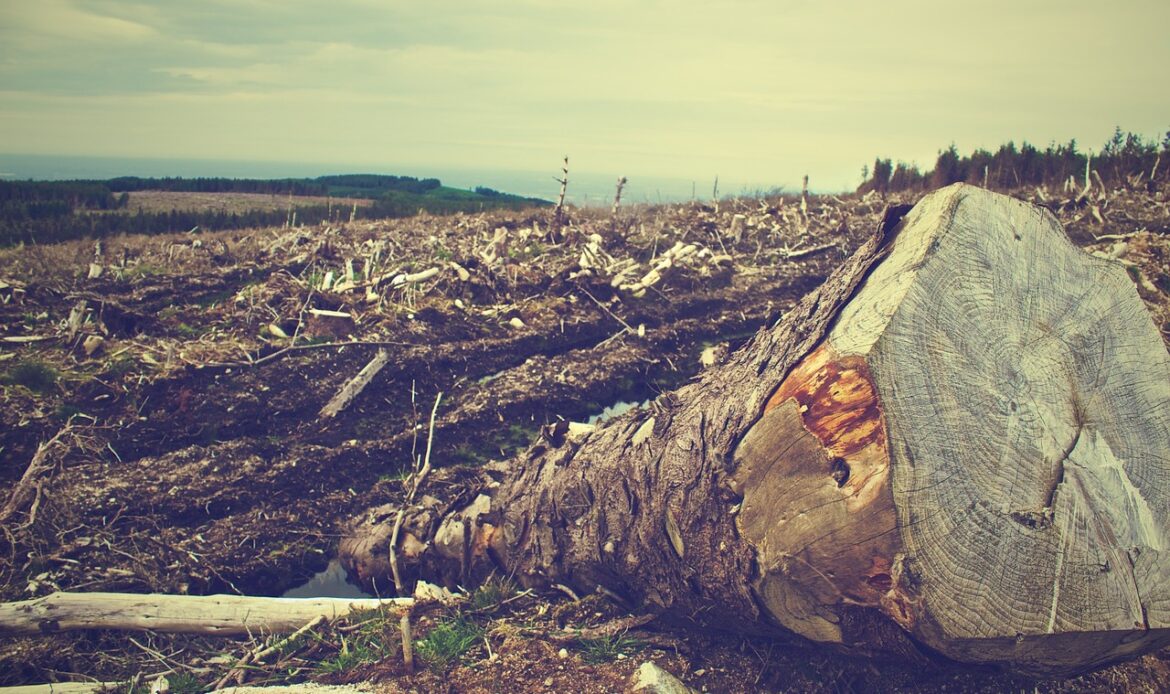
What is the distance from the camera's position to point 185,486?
550cm

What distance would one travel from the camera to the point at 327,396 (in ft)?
22.1

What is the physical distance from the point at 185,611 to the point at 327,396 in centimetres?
274

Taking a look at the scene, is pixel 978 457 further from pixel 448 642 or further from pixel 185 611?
pixel 185 611

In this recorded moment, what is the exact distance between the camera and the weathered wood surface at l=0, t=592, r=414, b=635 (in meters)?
4.12

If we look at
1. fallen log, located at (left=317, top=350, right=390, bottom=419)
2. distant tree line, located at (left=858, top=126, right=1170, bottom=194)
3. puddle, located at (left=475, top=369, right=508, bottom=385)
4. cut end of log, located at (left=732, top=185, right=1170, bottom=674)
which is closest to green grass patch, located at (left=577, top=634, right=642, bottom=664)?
cut end of log, located at (left=732, top=185, right=1170, bottom=674)

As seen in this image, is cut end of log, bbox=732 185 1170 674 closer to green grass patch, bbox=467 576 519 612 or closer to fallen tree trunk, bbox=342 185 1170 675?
fallen tree trunk, bbox=342 185 1170 675

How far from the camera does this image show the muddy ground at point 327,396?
382 centimetres

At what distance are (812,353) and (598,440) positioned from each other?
182 centimetres

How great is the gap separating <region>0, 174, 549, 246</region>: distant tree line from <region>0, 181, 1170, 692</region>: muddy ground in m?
6.50

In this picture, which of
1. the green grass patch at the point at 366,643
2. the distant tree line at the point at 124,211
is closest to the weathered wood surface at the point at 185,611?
the green grass patch at the point at 366,643

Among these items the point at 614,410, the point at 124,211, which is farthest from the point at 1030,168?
the point at 124,211

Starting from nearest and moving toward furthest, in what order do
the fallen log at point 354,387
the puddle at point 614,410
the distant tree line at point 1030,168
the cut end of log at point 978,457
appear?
the cut end of log at point 978,457, the fallen log at point 354,387, the puddle at point 614,410, the distant tree line at point 1030,168

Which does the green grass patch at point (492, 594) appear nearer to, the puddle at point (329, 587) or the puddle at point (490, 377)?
the puddle at point (329, 587)

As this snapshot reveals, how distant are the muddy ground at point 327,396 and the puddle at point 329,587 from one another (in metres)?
0.10
